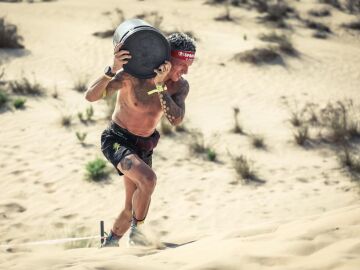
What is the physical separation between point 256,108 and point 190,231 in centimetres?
438

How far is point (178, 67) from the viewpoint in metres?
3.72

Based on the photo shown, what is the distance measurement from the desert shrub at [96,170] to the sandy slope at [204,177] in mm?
137

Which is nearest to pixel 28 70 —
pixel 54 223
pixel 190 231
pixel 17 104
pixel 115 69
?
pixel 17 104

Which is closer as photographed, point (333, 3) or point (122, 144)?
point (122, 144)

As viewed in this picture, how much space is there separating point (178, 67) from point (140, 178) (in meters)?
0.89

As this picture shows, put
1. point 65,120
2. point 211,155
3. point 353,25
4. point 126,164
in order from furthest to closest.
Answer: point 353,25 → point 65,120 → point 211,155 → point 126,164

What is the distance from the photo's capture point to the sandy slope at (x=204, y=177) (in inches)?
119

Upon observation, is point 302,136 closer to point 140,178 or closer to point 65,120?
point 65,120

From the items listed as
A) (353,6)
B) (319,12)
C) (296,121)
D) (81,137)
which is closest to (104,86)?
(81,137)

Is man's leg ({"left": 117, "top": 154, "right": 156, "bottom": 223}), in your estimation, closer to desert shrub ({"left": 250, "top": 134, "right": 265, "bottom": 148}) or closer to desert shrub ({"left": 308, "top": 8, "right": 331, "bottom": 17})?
desert shrub ({"left": 250, "top": 134, "right": 265, "bottom": 148})

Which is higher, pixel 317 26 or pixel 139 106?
pixel 139 106

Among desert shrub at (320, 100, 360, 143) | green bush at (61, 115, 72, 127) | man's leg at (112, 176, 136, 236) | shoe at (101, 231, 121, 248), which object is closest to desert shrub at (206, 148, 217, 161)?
desert shrub at (320, 100, 360, 143)

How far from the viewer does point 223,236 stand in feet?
12.3

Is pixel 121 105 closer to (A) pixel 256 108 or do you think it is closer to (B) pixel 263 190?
(B) pixel 263 190
